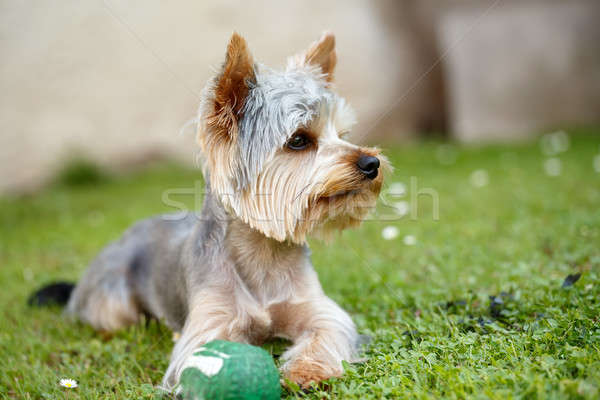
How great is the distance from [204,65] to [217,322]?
8675 millimetres

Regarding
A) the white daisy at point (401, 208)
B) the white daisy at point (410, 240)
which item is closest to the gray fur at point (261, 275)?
the white daisy at point (410, 240)

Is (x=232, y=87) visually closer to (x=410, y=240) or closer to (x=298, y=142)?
(x=298, y=142)

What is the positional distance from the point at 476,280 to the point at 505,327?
39.3 inches

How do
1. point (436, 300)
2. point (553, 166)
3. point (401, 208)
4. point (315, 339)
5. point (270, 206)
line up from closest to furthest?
point (315, 339) < point (270, 206) < point (436, 300) < point (401, 208) < point (553, 166)

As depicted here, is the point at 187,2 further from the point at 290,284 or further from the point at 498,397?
the point at 498,397

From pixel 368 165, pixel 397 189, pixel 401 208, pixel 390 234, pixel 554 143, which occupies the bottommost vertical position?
pixel 390 234

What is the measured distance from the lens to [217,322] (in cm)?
337

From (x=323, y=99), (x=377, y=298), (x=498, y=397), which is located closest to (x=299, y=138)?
(x=323, y=99)

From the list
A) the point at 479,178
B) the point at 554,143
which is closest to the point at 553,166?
the point at 479,178

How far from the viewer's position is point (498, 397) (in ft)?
8.04

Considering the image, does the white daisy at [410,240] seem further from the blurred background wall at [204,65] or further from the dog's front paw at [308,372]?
the blurred background wall at [204,65]

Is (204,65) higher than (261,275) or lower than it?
higher

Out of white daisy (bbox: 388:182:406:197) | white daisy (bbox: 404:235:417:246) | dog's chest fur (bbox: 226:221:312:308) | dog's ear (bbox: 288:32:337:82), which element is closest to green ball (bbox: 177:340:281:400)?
dog's chest fur (bbox: 226:221:312:308)

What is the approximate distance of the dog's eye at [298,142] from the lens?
3.49 metres
